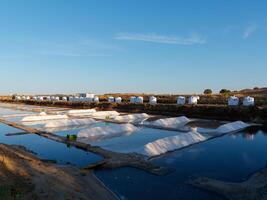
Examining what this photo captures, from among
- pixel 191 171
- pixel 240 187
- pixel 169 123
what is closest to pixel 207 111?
pixel 169 123

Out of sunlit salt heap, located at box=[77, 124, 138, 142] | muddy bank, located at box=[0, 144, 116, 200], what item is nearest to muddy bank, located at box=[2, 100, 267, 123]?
sunlit salt heap, located at box=[77, 124, 138, 142]

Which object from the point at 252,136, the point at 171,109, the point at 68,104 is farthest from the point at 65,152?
the point at 68,104

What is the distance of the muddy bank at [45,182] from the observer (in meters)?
6.72

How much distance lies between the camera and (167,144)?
13297 mm

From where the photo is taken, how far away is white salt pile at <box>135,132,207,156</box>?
12.2m

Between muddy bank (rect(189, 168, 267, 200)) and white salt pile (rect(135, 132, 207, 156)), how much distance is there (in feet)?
10.9

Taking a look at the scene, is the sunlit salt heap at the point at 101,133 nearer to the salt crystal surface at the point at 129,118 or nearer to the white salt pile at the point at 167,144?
the white salt pile at the point at 167,144

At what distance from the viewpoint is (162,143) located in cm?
1313

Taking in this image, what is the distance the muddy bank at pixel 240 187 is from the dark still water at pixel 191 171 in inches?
11.9

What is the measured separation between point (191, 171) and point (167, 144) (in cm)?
319

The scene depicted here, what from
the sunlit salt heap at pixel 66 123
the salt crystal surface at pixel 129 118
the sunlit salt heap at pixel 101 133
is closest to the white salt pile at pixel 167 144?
the sunlit salt heap at pixel 101 133

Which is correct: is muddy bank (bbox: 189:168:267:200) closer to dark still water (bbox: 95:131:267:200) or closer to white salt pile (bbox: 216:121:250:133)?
dark still water (bbox: 95:131:267:200)

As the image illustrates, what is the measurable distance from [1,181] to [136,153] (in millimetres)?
6071

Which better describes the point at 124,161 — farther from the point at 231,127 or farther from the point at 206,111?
the point at 206,111
